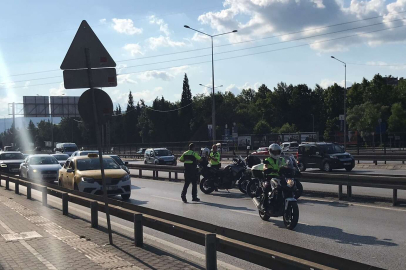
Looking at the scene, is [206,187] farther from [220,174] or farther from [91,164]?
[91,164]

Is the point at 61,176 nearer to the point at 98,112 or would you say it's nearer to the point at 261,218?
the point at 261,218

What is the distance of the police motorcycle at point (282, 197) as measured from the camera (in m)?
10.4

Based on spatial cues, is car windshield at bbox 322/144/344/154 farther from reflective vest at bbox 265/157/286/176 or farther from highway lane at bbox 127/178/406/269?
reflective vest at bbox 265/157/286/176

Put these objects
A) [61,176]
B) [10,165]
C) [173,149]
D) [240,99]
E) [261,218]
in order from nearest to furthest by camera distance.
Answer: [261,218], [61,176], [10,165], [173,149], [240,99]

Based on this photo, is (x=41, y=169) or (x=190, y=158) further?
(x=41, y=169)

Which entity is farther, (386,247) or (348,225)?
(348,225)

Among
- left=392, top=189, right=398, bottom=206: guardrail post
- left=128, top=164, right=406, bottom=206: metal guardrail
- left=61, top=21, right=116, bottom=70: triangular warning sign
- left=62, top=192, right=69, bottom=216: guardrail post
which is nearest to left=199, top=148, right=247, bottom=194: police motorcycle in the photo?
left=128, top=164, right=406, bottom=206: metal guardrail

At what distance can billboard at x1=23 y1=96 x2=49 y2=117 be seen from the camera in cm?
5128

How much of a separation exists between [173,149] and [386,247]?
5808 centimetres

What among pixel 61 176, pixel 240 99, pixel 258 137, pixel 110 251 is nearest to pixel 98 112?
pixel 110 251

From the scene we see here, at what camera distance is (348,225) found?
10.8m

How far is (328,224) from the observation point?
11.0 m

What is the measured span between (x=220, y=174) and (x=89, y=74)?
10.1 meters

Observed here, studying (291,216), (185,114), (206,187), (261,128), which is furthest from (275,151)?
(185,114)
